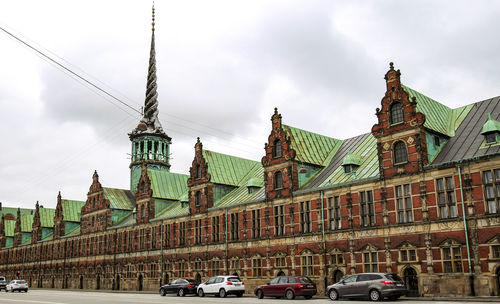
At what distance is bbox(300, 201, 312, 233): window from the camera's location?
1801 inches

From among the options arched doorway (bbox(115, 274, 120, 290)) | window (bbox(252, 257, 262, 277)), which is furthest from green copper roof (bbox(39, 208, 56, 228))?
window (bbox(252, 257, 262, 277))

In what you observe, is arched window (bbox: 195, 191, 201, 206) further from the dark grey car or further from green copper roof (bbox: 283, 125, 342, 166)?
the dark grey car

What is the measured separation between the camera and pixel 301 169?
161ft

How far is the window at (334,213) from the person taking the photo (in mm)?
43375

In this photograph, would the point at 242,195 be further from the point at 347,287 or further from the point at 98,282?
the point at 98,282

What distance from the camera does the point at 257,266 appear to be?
5019 cm

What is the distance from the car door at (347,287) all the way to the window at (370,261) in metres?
8.08

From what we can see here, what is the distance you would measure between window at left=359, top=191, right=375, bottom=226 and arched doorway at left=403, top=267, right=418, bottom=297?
486 cm

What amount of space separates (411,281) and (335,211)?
9137mm

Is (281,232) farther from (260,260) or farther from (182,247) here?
(182,247)

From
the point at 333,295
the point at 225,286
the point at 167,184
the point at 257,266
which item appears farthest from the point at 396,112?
the point at 167,184

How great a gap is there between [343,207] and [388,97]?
34.2 feet

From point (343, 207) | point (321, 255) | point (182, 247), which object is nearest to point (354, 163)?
point (343, 207)

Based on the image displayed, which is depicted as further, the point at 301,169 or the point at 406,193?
the point at 301,169
